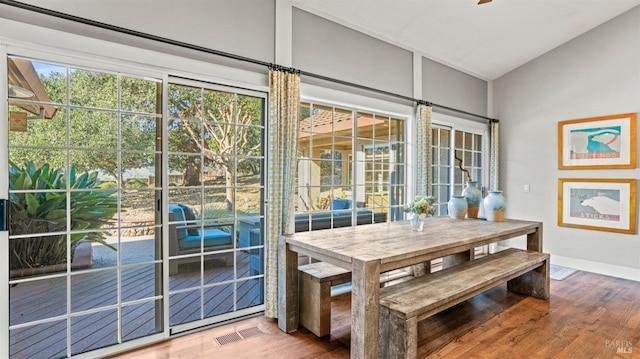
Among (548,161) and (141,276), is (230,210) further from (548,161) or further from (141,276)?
(548,161)

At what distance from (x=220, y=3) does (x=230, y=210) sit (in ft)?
5.71

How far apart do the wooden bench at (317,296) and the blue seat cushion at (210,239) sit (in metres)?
0.72

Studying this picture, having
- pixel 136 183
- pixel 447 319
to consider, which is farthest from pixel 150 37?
pixel 447 319

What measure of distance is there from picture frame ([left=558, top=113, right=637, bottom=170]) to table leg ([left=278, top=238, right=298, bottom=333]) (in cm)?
437

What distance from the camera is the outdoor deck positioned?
214cm

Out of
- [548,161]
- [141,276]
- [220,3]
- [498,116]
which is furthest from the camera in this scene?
[498,116]

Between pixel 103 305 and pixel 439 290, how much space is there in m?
2.45

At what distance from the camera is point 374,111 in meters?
3.92

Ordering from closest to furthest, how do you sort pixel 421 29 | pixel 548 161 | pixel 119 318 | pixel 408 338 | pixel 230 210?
pixel 408 338 < pixel 119 318 < pixel 230 210 < pixel 421 29 < pixel 548 161

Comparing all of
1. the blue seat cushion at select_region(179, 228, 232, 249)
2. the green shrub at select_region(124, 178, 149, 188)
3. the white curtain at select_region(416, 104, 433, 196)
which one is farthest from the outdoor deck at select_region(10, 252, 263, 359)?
the white curtain at select_region(416, 104, 433, 196)

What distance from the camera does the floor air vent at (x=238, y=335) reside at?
8.16 feet

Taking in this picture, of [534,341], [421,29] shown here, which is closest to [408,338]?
[534,341]

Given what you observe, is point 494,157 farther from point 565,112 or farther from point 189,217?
point 189,217

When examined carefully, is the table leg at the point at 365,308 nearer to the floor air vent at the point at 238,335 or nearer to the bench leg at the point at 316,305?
the bench leg at the point at 316,305
